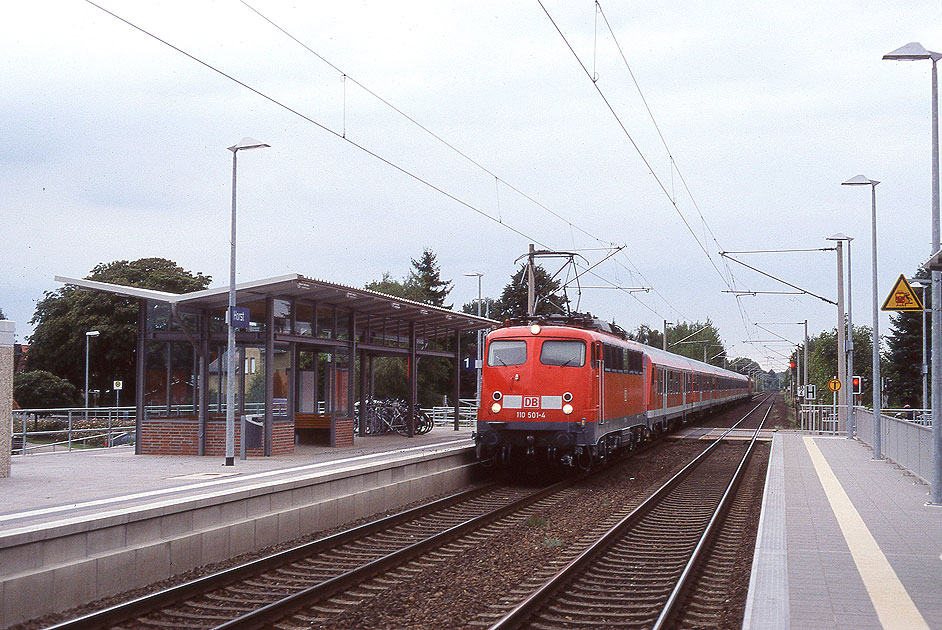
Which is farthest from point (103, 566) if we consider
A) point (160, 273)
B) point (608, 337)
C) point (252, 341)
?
point (160, 273)

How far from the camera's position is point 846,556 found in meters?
9.45

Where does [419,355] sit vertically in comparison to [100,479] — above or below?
above

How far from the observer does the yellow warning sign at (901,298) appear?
1488 cm

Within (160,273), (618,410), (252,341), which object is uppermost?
(160,273)

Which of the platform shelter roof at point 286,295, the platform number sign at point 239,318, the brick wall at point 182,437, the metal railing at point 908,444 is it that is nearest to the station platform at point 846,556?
the metal railing at point 908,444

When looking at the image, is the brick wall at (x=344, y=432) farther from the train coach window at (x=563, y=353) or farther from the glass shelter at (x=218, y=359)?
the train coach window at (x=563, y=353)

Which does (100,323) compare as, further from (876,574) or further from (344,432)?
(876,574)

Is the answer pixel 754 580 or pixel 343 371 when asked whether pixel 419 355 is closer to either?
pixel 343 371

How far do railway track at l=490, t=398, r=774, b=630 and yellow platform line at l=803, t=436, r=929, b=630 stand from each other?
1345 millimetres

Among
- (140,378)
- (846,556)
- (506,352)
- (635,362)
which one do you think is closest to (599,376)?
(506,352)

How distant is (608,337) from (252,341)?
729 cm

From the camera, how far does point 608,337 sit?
19609 millimetres

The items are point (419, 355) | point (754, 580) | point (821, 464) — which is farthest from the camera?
point (419, 355)

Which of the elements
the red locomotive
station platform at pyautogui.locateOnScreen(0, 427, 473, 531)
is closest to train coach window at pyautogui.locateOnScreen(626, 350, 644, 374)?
the red locomotive
